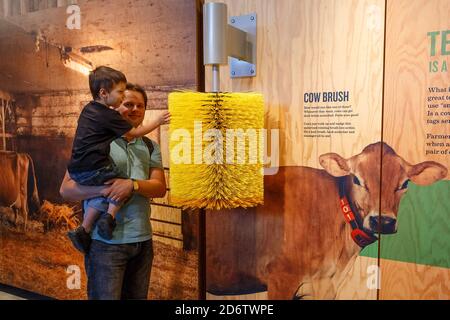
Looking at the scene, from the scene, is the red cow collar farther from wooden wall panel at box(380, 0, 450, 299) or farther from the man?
the man

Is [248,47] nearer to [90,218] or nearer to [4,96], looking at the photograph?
[90,218]

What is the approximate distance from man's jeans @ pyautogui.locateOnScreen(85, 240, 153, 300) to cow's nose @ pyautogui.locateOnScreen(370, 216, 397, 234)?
698mm

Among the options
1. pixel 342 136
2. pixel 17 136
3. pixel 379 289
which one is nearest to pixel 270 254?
pixel 379 289

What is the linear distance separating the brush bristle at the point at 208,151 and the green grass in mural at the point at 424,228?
0.47 m

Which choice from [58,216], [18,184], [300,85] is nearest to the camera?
[300,85]

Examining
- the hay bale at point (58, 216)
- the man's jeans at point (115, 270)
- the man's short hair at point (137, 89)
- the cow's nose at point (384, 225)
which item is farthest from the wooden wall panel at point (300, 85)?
the hay bale at point (58, 216)

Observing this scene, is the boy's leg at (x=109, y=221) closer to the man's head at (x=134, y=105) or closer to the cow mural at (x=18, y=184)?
the man's head at (x=134, y=105)

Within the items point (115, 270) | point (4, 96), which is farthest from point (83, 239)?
point (4, 96)

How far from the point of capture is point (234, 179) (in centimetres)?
104

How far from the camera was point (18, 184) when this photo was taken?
173cm

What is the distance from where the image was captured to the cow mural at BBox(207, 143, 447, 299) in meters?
1.13

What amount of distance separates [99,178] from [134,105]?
257 mm

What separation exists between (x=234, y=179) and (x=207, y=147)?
0.39 feet

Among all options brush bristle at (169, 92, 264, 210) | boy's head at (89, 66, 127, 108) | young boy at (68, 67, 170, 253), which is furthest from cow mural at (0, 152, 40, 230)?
brush bristle at (169, 92, 264, 210)
